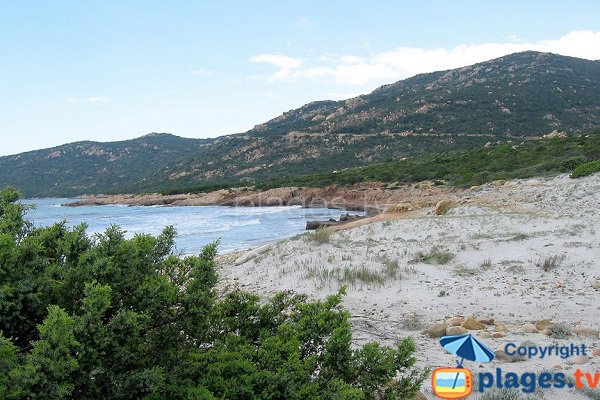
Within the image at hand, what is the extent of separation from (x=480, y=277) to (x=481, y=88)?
278 feet

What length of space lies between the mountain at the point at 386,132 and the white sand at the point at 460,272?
48975mm

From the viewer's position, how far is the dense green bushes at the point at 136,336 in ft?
9.59

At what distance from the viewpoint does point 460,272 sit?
10.6 meters

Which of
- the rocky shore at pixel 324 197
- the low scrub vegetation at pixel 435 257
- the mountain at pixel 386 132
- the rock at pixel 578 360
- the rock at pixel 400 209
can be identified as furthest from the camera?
the mountain at pixel 386 132

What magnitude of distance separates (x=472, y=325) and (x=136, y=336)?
5.21 meters

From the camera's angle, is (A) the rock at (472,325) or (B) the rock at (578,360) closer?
(B) the rock at (578,360)

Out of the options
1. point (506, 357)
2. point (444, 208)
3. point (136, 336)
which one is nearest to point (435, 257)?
point (506, 357)

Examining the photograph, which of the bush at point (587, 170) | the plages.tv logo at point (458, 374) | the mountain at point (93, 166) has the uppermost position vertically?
the mountain at point (93, 166)

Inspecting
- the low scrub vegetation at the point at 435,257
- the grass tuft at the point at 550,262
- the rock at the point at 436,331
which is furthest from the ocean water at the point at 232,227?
the rock at the point at 436,331

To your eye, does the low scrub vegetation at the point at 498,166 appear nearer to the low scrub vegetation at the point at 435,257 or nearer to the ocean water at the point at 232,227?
the ocean water at the point at 232,227

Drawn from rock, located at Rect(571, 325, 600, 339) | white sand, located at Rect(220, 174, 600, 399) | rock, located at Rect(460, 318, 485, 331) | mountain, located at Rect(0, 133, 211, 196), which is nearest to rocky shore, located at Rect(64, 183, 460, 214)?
white sand, located at Rect(220, 174, 600, 399)

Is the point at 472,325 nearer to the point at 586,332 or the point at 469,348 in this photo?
the point at 586,332

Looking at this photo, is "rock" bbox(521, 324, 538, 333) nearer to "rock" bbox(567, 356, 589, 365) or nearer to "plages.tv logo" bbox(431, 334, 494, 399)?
"rock" bbox(567, 356, 589, 365)

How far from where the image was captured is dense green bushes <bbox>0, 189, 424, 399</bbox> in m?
2.92
